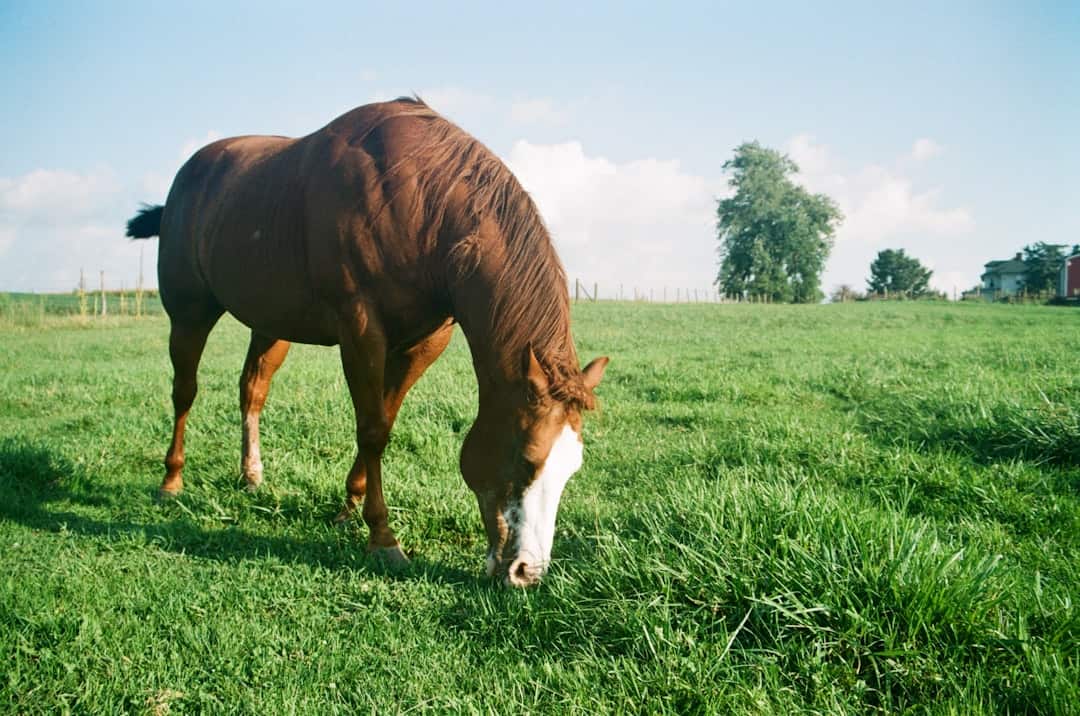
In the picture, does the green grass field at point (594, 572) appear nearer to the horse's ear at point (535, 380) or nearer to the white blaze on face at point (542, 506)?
the white blaze on face at point (542, 506)

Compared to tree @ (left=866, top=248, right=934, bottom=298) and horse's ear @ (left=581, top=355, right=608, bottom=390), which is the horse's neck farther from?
tree @ (left=866, top=248, right=934, bottom=298)

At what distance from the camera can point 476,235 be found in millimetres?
3346

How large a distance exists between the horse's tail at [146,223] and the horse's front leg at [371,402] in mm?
3520

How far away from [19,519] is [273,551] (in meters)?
1.83

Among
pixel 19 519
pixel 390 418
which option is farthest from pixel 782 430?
pixel 19 519

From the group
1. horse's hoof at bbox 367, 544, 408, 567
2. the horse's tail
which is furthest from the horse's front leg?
the horse's tail

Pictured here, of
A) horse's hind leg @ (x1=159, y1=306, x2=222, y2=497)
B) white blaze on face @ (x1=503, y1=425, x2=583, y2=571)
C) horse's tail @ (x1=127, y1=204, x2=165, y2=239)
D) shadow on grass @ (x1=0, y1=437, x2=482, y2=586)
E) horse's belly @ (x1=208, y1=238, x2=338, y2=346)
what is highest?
horse's tail @ (x1=127, y1=204, x2=165, y2=239)

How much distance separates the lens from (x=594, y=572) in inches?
107

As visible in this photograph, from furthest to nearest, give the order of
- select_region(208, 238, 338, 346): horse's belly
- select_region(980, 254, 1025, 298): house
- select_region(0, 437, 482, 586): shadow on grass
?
select_region(980, 254, 1025, 298): house
select_region(208, 238, 338, 346): horse's belly
select_region(0, 437, 482, 586): shadow on grass

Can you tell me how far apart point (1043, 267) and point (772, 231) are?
28.3 metres

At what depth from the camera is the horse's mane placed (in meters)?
3.12

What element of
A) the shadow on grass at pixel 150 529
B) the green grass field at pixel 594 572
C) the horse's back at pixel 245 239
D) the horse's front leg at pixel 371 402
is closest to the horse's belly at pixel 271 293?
the horse's back at pixel 245 239

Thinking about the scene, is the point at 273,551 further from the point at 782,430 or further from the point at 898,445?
the point at 898,445

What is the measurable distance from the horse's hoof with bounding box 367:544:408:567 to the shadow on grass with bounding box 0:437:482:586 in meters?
0.03
